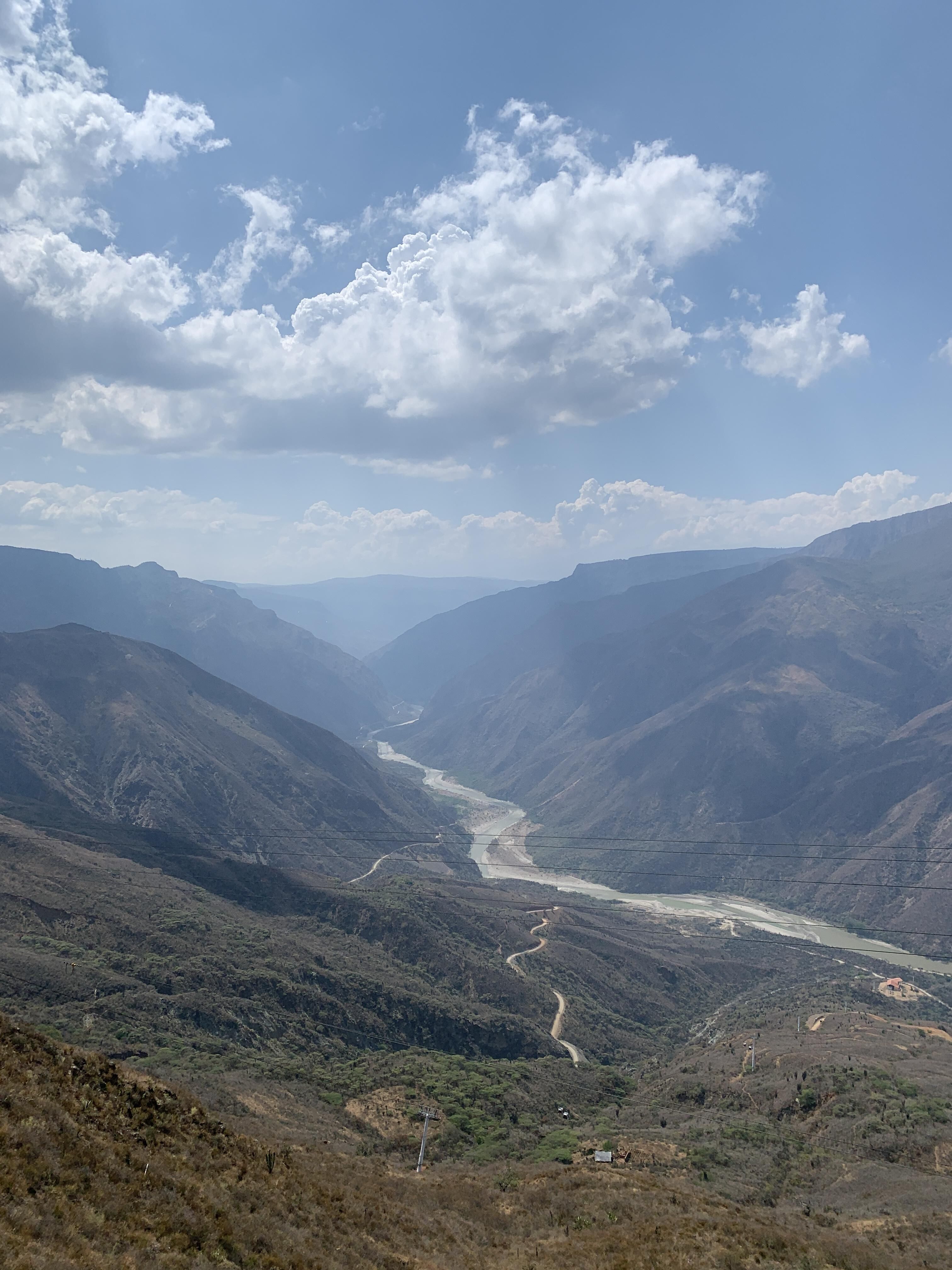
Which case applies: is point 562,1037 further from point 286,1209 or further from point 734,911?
point 734,911

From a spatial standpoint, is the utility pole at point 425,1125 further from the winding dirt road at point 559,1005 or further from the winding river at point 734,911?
the winding river at point 734,911

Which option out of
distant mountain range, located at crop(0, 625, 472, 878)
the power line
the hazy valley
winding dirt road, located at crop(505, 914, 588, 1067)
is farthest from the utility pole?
distant mountain range, located at crop(0, 625, 472, 878)

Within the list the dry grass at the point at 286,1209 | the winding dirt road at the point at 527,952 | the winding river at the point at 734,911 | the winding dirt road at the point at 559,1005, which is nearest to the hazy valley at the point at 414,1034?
the dry grass at the point at 286,1209

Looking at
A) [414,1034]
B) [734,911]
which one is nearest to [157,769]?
[414,1034]

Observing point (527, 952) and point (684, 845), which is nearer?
point (527, 952)

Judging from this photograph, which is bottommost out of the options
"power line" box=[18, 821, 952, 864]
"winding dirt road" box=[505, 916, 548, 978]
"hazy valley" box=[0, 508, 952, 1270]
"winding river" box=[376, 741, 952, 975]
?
"winding river" box=[376, 741, 952, 975]

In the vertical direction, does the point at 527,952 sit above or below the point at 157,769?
below

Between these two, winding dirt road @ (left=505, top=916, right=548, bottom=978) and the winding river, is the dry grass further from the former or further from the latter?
the winding river
